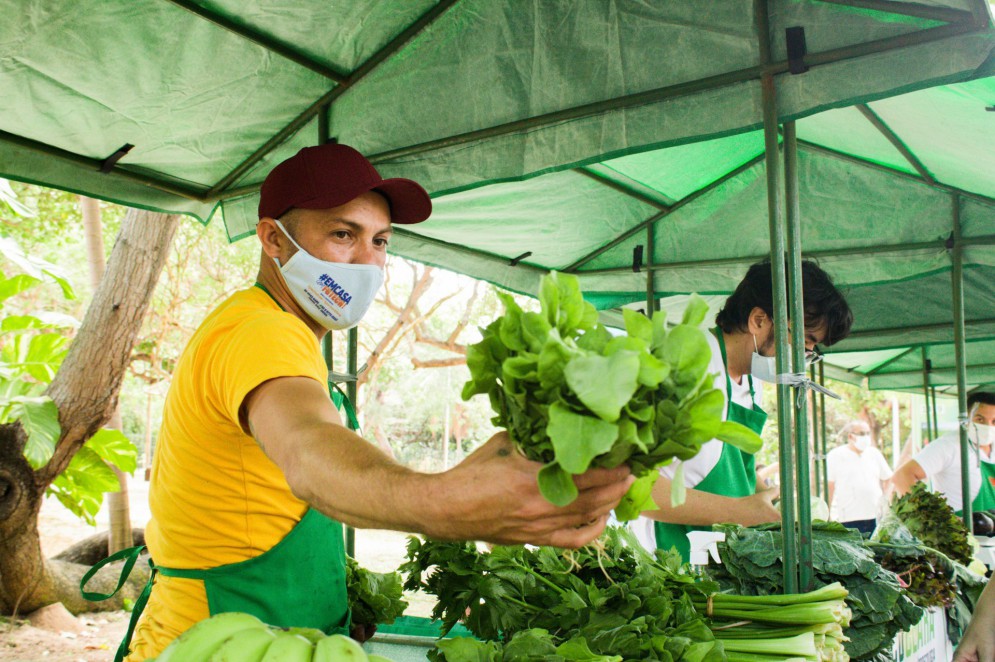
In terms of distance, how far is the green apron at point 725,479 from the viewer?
3.27 meters

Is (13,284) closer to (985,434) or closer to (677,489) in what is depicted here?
(677,489)

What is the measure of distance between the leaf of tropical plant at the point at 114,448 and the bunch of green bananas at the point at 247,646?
6833 millimetres

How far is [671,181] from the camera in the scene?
454 centimetres

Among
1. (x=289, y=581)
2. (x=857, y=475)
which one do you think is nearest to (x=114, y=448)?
(x=289, y=581)

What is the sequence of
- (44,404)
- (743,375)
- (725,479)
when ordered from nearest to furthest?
1. (725,479)
2. (743,375)
3. (44,404)

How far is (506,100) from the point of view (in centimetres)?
285

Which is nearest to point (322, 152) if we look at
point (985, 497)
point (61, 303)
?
point (985, 497)

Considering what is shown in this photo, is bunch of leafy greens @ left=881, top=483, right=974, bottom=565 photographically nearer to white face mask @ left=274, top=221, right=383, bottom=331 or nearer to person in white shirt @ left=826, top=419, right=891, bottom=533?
white face mask @ left=274, top=221, right=383, bottom=331

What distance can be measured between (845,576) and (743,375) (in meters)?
1.33

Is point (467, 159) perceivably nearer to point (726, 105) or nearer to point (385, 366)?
point (726, 105)

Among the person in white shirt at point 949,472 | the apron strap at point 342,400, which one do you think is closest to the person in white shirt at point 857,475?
the person in white shirt at point 949,472

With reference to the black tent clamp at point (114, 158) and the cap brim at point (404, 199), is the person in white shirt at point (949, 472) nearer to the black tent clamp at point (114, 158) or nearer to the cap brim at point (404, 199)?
the cap brim at point (404, 199)

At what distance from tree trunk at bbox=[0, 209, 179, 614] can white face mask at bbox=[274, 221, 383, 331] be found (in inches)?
201

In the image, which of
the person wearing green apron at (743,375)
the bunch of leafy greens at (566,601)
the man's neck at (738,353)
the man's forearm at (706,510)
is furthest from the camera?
the man's neck at (738,353)
